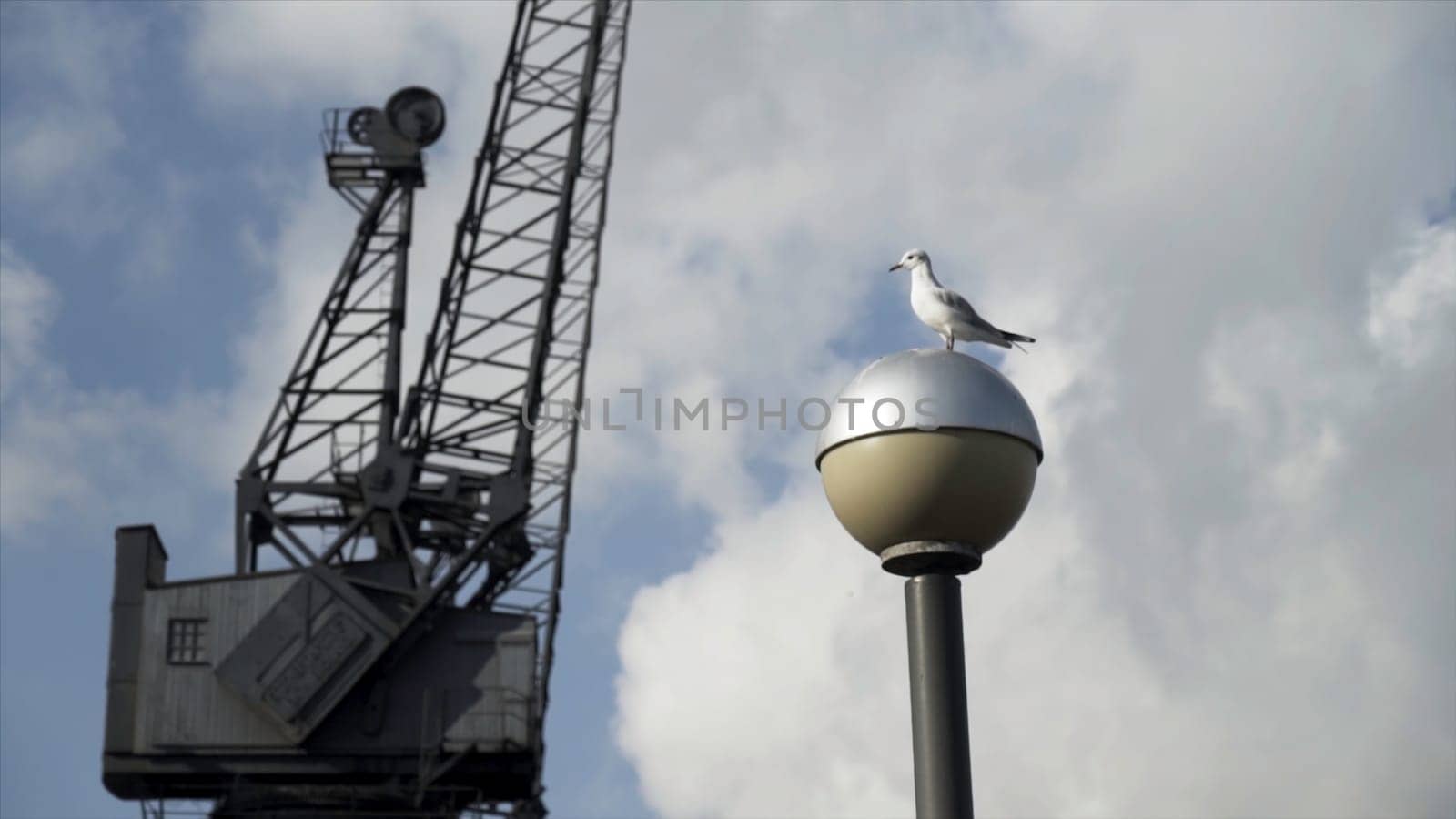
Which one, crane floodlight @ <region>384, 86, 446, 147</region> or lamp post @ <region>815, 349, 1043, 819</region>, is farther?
crane floodlight @ <region>384, 86, 446, 147</region>

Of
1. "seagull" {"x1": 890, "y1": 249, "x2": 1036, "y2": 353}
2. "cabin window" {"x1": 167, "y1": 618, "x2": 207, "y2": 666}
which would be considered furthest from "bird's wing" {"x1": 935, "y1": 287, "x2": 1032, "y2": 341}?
"cabin window" {"x1": 167, "y1": 618, "x2": 207, "y2": 666}

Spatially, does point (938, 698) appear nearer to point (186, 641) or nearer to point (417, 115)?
point (186, 641)

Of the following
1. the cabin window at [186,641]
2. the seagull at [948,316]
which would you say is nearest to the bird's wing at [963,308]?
the seagull at [948,316]

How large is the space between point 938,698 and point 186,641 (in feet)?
141

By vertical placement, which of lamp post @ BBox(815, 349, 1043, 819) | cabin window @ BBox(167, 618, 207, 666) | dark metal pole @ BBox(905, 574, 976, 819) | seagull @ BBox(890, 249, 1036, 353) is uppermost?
cabin window @ BBox(167, 618, 207, 666)

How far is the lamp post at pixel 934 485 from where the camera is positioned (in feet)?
32.1

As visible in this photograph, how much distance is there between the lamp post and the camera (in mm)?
9781

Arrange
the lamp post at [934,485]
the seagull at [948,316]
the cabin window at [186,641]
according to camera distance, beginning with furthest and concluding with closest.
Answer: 1. the cabin window at [186,641]
2. the seagull at [948,316]
3. the lamp post at [934,485]

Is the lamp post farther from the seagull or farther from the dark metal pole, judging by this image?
the seagull

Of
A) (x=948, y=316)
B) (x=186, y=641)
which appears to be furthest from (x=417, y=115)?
(x=948, y=316)

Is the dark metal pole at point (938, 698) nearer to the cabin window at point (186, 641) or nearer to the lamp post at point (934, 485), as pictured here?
the lamp post at point (934, 485)

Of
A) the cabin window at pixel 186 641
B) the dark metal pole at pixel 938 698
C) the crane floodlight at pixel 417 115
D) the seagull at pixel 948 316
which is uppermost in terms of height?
the crane floodlight at pixel 417 115

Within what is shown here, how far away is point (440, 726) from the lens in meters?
50.4

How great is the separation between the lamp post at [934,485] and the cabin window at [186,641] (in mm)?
42499
